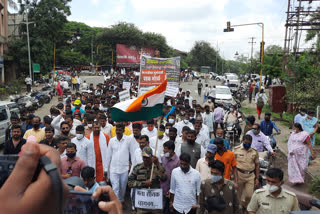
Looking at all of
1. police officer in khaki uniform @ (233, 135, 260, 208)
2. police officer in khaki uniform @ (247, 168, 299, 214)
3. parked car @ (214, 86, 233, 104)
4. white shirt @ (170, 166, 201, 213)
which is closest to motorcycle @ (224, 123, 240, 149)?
police officer in khaki uniform @ (233, 135, 260, 208)

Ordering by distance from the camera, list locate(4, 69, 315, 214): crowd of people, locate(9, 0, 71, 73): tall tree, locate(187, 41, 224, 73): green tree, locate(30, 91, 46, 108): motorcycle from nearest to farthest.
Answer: locate(4, 69, 315, 214): crowd of people → locate(30, 91, 46, 108): motorcycle → locate(9, 0, 71, 73): tall tree → locate(187, 41, 224, 73): green tree

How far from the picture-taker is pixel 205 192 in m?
Answer: 4.05

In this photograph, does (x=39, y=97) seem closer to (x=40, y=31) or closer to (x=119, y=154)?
(x=40, y=31)

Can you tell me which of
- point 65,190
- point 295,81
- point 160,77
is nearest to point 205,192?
point 65,190

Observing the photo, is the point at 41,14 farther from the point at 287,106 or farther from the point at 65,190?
the point at 65,190

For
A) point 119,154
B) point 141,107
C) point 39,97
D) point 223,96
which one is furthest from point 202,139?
point 39,97

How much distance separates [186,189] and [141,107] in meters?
1.47

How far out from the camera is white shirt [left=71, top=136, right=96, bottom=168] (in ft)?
18.8

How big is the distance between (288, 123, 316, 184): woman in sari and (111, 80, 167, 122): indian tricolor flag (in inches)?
137

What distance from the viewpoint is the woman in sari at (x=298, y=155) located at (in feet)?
21.8

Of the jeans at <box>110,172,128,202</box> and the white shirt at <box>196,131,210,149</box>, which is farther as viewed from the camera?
the white shirt at <box>196,131,210,149</box>

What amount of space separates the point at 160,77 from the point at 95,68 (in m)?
44.8

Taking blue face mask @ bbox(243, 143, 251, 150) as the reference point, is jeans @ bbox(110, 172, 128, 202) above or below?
below

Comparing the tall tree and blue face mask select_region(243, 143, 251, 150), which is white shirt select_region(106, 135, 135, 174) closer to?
blue face mask select_region(243, 143, 251, 150)
